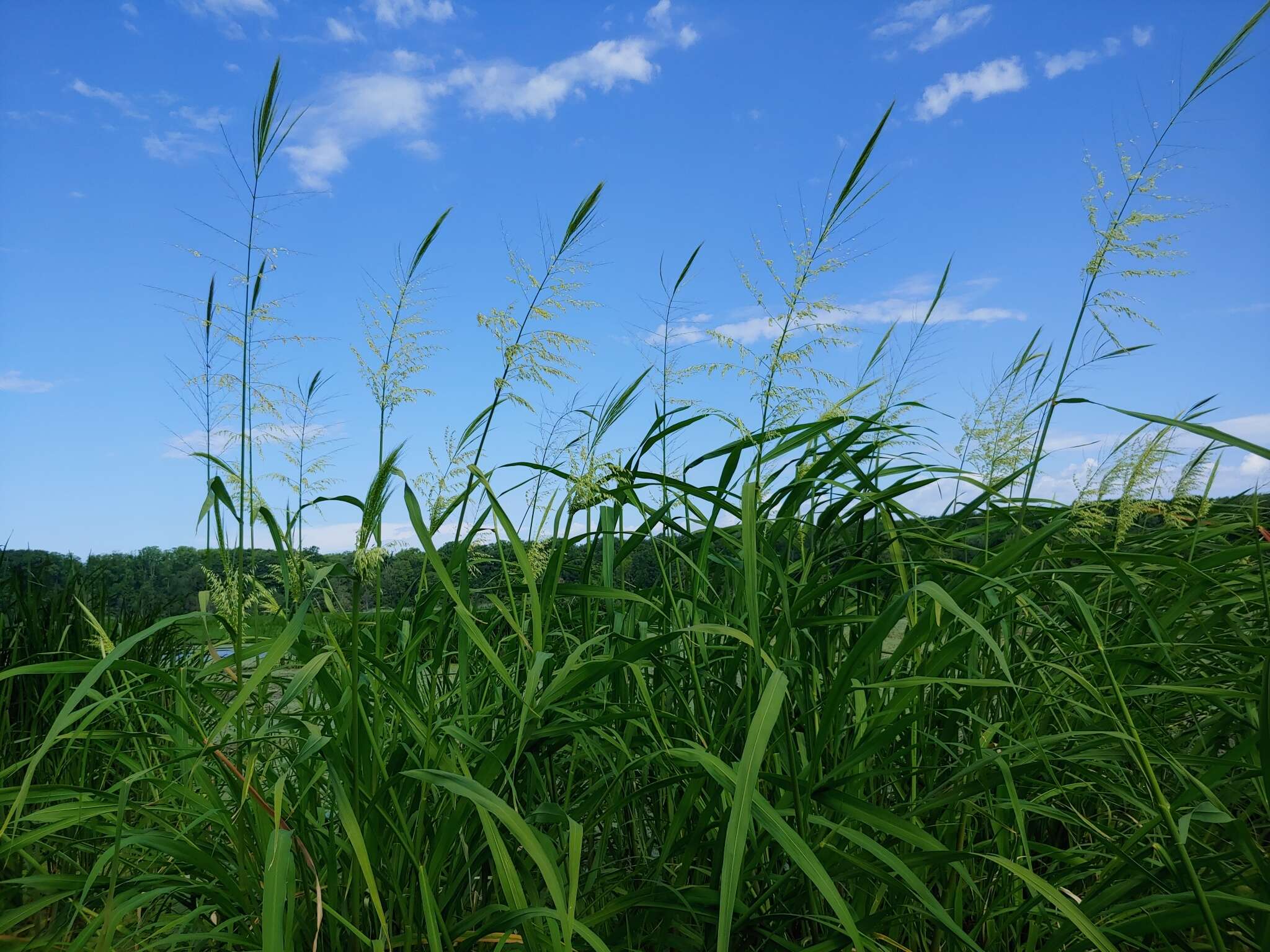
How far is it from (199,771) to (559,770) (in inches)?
29.1

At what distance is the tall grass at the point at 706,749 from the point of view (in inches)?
49.9

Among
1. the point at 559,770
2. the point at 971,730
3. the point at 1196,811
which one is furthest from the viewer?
the point at 559,770

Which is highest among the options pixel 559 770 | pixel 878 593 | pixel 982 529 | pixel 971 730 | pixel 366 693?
pixel 982 529

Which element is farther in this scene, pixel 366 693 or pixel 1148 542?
pixel 1148 542

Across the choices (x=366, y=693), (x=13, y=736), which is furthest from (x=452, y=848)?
(x=13, y=736)

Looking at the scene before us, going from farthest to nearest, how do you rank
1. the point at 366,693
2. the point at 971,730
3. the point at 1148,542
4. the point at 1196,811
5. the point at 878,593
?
1. the point at 1148,542
2. the point at 878,593
3. the point at 971,730
4. the point at 366,693
5. the point at 1196,811

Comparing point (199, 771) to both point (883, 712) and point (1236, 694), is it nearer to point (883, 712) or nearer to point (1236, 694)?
point (883, 712)

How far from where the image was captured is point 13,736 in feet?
10.0

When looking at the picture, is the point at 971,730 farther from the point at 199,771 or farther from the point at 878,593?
the point at 199,771

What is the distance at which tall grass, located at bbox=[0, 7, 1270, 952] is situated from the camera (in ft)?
4.16

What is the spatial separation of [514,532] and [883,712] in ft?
2.28

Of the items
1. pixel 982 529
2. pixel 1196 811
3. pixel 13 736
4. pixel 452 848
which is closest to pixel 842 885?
pixel 1196 811

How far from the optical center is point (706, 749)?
1.47m

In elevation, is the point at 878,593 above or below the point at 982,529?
below
